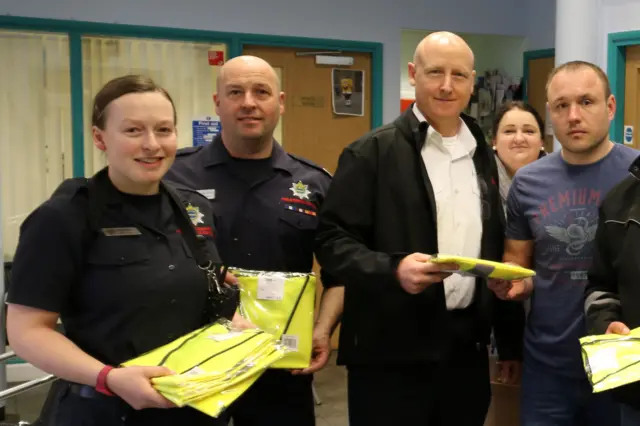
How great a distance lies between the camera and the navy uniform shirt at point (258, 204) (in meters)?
1.98

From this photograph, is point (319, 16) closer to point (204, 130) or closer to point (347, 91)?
point (347, 91)

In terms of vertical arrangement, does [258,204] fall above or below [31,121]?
below

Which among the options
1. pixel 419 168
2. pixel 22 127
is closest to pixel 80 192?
pixel 419 168

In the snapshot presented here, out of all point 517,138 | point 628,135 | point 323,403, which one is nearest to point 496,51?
point 628,135

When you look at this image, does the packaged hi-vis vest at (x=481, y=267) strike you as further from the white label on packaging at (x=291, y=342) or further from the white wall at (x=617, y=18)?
the white wall at (x=617, y=18)

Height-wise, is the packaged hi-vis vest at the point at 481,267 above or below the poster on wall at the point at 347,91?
below

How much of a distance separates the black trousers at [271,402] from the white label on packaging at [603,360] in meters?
0.86

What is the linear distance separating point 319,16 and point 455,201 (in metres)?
3.15

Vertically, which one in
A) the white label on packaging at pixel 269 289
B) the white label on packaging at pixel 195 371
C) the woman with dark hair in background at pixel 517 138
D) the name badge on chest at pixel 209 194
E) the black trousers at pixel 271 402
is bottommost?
the black trousers at pixel 271 402

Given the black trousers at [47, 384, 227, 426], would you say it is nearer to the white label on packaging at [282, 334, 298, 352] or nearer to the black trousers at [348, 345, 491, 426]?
the white label on packaging at [282, 334, 298, 352]

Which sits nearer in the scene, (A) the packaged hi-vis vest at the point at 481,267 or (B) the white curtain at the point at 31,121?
(A) the packaged hi-vis vest at the point at 481,267

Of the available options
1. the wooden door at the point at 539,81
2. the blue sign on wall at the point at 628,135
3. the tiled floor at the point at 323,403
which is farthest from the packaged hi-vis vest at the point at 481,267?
the wooden door at the point at 539,81

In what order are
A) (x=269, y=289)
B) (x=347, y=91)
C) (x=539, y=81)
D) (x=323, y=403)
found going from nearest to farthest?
(x=269, y=289) → (x=323, y=403) → (x=347, y=91) → (x=539, y=81)

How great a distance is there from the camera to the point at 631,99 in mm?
4465
